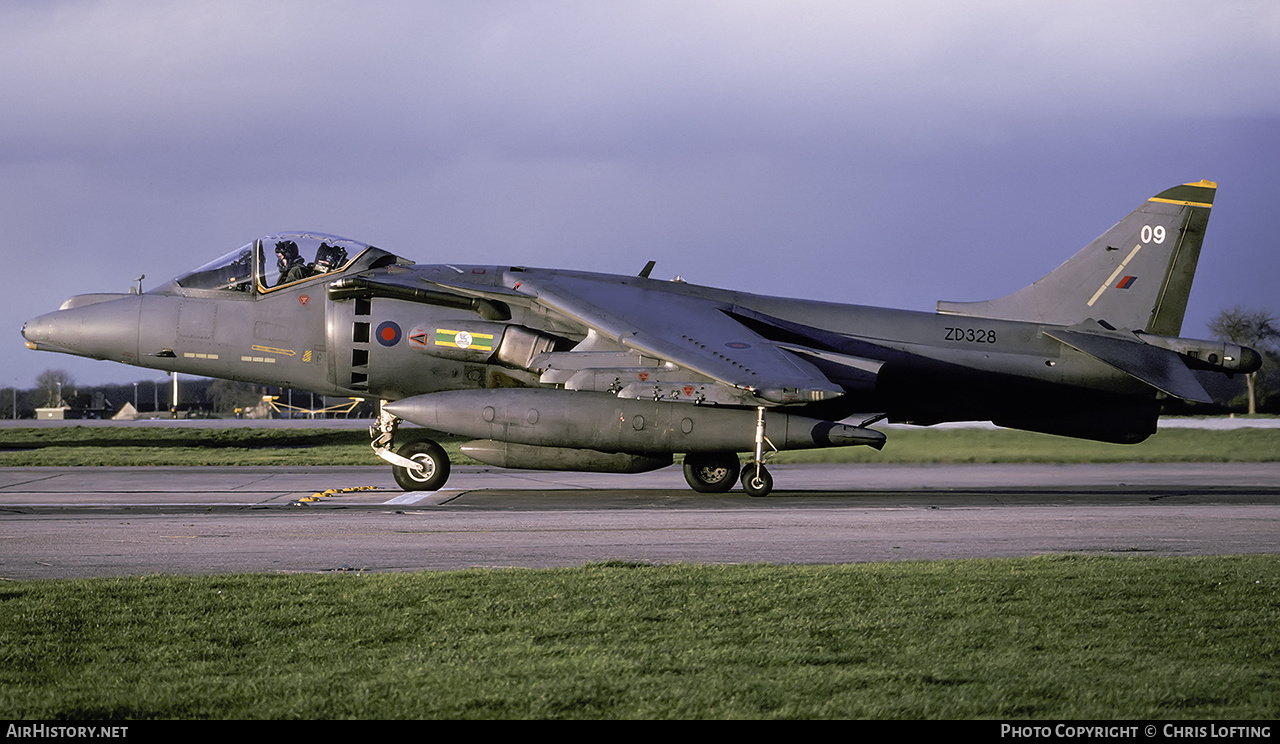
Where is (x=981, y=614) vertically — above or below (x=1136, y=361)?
below

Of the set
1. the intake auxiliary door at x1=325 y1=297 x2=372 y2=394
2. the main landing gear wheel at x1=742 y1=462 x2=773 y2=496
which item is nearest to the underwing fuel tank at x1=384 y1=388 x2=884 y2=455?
the main landing gear wheel at x1=742 y1=462 x2=773 y2=496

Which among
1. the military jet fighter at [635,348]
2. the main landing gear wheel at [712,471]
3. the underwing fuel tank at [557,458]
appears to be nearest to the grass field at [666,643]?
the military jet fighter at [635,348]

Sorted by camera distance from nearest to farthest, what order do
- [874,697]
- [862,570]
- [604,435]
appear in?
1. [874,697]
2. [862,570]
3. [604,435]

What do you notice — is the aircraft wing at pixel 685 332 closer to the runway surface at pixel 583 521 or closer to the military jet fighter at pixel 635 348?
the military jet fighter at pixel 635 348

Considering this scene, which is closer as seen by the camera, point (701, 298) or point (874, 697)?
point (874, 697)

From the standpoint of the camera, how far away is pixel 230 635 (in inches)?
244

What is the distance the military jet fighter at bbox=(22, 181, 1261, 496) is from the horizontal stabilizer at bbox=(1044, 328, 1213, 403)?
35 millimetres

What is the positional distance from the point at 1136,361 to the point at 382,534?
12.5 meters

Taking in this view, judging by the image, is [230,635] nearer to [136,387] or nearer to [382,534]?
[382,534]

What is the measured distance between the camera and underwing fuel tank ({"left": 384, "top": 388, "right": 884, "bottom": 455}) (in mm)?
16141

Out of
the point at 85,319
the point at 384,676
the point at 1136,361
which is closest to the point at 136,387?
the point at 85,319

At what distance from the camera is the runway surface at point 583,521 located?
32.6 feet

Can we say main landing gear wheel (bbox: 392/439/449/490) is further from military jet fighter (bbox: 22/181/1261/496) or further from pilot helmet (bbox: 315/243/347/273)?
pilot helmet (bbox: 315/243/347/273)

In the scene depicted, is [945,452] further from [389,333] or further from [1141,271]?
[389,333]
